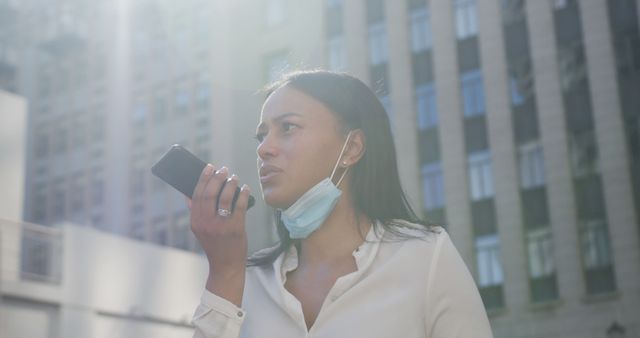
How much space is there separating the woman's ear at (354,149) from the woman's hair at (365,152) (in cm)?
1

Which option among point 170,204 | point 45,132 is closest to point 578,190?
point 170,204

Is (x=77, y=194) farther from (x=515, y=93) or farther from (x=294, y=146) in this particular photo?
(x=294, y=146)

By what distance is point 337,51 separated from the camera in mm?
35781

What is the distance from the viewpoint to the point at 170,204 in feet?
132

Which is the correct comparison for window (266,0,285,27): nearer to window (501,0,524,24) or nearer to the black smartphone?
window (501,0,524,24)

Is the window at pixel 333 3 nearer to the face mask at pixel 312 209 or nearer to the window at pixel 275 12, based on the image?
the window at pixel 275 12

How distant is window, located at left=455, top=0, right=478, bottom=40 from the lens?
107ft

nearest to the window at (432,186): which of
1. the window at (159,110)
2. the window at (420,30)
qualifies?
the window at (420,30)

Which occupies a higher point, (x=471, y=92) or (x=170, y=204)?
(x=471, y=92)

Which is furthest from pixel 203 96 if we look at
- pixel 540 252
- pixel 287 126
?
pixel 287 126

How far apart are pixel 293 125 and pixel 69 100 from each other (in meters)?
43.2

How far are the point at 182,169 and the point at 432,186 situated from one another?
2948cm

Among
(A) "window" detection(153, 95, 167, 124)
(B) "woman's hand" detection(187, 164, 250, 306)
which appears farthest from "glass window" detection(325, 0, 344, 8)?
(B) "woman's hand" detection(187, 164, 250, 306)

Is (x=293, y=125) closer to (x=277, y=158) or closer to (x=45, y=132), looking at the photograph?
(x=277, y=158)
